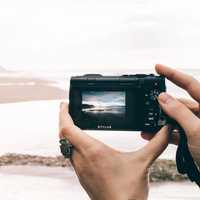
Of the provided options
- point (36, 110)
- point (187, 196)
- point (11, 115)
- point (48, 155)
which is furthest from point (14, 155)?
point (36, 110)

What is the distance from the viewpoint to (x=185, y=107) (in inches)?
32.5

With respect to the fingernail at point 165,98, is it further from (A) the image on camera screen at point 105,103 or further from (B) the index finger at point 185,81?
(A) the image on camera screen at point 105,103

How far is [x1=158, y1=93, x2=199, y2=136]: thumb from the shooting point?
804mm

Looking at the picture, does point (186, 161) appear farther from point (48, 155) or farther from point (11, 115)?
point (11, 115)

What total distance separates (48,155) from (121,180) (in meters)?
4.06

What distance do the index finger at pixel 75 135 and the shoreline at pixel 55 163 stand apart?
3.37 meters

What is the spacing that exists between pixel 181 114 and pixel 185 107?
0.01 meters

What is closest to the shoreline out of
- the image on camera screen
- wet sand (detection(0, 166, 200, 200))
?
wet sand (detection(0, 166, 200, 200))

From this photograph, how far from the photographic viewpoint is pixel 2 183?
180 inches

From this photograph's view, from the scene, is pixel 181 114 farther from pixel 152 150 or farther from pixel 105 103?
pixel 105 103

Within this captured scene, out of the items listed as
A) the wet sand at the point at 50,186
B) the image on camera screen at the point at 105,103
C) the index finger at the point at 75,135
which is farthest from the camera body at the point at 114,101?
the wet sand at the point at 50,186

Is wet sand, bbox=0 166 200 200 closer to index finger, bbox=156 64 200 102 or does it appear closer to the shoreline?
the shoreline

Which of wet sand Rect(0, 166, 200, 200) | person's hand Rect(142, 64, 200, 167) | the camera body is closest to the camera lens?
person's hand Rect(142, 64, 200, 167)

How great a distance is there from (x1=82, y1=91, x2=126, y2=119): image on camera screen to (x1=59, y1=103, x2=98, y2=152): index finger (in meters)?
0.11
